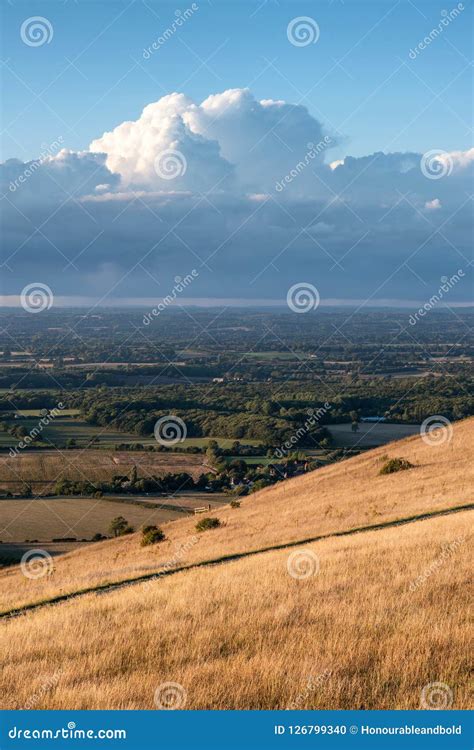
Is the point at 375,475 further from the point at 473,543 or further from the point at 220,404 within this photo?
the point at 220,404

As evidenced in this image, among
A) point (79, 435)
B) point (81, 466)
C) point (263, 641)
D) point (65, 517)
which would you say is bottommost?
point (263, 641)

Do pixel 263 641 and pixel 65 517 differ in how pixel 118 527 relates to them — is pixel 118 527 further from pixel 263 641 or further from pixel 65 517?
pixel 263 641

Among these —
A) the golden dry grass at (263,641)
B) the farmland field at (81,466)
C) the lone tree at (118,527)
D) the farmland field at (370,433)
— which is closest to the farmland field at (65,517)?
the lone tree at (118,527)

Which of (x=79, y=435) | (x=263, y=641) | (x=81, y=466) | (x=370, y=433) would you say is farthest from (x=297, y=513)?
(x=79, y=435)

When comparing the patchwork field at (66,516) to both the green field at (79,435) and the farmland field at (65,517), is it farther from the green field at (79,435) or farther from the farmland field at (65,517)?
the green field at (79,435)

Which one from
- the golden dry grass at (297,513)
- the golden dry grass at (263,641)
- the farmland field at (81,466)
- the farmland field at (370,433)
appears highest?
the farmland field at (370,433)


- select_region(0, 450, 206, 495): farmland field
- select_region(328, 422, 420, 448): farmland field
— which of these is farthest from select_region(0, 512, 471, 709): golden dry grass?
select_region(328, 422, 420, 448): farmland field

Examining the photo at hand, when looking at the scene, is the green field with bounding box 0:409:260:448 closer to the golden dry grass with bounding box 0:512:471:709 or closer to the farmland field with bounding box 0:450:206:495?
the farmland field with bounding box 0:450:206:495
